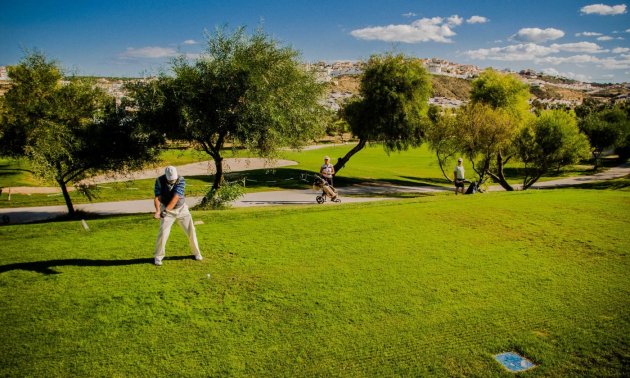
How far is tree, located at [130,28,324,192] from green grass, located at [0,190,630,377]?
7123 mm

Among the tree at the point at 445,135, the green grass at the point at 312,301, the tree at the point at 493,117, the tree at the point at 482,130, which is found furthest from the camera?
the tree at the point at 445,135

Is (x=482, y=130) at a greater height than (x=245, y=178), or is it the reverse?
(x=482, y=130)

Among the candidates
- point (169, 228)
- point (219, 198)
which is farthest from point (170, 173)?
point (219, 198)

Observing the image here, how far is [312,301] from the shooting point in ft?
23.8

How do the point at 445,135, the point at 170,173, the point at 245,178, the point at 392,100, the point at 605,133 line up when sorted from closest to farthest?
the point at 170,173 → the point at 445,135 → the point at 245,178 → the point at 392,100 → the point at 605,133

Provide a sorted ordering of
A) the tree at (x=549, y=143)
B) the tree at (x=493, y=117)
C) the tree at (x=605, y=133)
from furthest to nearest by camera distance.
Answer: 1. the tree at (x=605, y=133)
2. the tree at (x=549, y=143)
3. the tree at (x=493, y=117)

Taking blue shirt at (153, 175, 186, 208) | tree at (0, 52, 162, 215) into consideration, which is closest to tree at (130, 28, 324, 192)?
tree at (0, 52, 162, 215)

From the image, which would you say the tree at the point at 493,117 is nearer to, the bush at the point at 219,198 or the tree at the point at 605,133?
the bush at the point at 219,198

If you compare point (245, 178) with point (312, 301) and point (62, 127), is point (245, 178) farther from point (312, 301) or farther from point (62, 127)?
point (312, 301)

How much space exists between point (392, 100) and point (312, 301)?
3032 centimetres

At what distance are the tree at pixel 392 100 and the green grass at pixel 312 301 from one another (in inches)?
967

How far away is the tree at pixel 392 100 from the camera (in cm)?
3488

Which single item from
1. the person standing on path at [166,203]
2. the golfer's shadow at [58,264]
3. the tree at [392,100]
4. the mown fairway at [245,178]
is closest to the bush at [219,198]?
the mown fairway at [245,178]

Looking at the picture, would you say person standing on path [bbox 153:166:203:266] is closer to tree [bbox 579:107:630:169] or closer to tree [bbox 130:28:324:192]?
tree [bbox 130:28:324:192]
